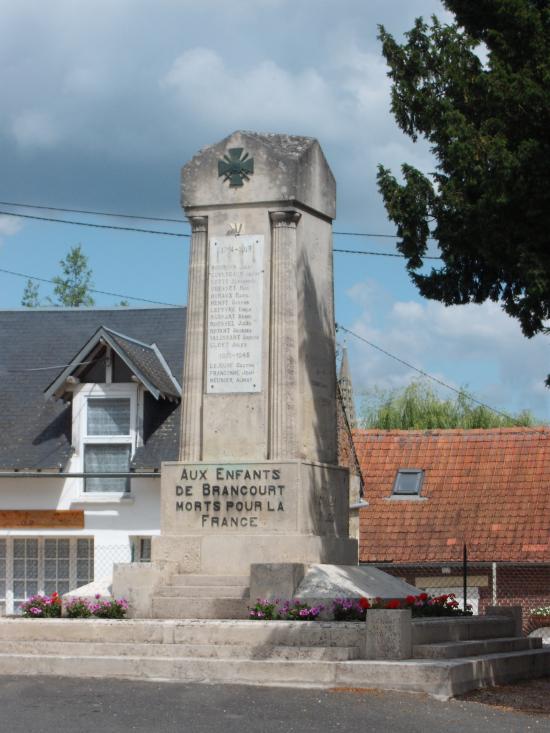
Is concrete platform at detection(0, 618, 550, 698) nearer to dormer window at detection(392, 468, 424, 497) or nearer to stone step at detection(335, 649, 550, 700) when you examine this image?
stone step at detection(335, 649, 550, 700)

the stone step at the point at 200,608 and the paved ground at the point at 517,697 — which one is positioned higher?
the stone step at the point at 200,608

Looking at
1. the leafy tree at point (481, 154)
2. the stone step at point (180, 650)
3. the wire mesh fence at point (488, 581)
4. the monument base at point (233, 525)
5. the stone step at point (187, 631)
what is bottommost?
the wire mesh fence at point (488, 581)

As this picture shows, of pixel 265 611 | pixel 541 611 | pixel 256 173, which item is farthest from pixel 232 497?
pixel 541 611

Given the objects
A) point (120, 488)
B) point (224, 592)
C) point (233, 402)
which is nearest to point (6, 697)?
point (224, 592)

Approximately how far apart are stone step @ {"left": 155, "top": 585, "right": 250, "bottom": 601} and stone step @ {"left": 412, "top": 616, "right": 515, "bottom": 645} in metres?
2.17

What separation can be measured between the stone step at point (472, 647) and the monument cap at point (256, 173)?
575cm

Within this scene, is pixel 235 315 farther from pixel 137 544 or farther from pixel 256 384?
pixel 137 544

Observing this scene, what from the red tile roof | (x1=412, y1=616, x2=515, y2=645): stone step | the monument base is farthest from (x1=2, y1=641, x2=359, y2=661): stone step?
the red tile roof

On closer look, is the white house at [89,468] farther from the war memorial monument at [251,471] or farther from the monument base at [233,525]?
the monument base at [233,525]

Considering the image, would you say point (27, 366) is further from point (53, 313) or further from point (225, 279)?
point (225, 279)

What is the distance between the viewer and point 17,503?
29516mm

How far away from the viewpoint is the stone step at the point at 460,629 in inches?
585

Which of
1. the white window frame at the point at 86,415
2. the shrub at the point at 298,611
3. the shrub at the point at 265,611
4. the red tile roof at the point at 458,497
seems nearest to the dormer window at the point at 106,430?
the white window frame at the point at 86,415

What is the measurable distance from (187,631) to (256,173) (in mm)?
5901
